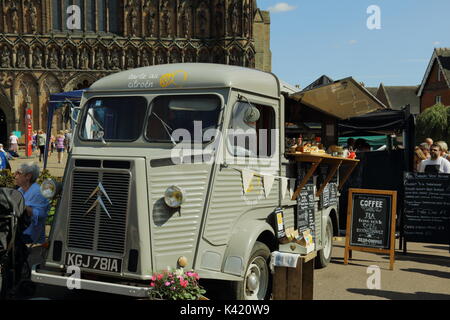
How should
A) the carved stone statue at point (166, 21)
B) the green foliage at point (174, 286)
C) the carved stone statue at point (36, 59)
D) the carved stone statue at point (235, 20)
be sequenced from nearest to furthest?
the green foliage at point (174, 286)
the carved stone statue at point (36, 59)
the carved stone statue at point (235, 20)
the carved stone statue at point (166, 21)

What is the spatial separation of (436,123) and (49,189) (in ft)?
150

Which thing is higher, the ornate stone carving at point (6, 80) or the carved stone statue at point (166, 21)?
the carved stone statue at point (166, 21)

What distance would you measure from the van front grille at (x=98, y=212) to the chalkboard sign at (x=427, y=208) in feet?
20.6

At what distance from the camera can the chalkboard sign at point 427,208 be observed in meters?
9.33

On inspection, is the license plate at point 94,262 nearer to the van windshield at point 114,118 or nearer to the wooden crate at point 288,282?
the van windshield at point 114,118

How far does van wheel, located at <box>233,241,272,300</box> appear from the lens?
540cm

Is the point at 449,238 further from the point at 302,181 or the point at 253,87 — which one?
the point at 253,87

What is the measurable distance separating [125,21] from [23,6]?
9.10 meters

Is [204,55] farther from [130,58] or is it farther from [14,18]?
[14,18]

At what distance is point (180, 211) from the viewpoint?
5188 mm

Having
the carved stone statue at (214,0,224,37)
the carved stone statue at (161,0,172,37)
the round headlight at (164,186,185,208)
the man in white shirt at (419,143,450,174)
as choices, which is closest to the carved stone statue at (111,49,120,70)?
the carved stone statue at (161,0,172,37)

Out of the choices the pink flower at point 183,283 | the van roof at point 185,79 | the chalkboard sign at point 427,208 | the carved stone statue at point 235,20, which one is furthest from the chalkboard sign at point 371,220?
the carved stone statue at point 235,20

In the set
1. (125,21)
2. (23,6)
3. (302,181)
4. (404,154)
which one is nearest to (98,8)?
(125,21)

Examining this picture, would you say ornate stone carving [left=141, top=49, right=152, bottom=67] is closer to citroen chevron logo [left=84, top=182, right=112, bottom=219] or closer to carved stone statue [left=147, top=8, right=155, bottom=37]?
carved stone statue [left=147, top=8, right=155, bottom=37]
